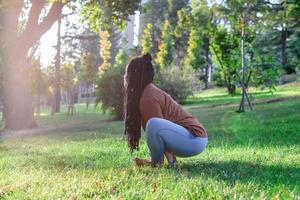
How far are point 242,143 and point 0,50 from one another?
49.5 feet

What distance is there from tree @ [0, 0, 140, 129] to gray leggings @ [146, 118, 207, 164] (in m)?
13.0

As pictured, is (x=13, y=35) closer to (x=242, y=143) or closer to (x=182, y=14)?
(x=182, y=14)

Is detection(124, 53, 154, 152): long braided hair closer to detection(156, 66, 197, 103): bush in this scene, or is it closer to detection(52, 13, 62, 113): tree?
detection(156, 66, 197, 103): bush

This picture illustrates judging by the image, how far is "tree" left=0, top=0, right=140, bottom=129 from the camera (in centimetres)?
1886

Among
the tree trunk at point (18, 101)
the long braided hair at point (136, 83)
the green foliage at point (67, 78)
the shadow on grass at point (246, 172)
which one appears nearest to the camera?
the shadow on grass at point (246, 172)

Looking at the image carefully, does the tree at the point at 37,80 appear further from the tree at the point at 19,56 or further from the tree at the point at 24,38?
the tree at the point at 24,38

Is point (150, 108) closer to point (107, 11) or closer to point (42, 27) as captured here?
point (107, 11)

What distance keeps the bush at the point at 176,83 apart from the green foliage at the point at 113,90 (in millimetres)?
10448

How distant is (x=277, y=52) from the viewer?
49.0 meters

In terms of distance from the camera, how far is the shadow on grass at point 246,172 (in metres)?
4.78

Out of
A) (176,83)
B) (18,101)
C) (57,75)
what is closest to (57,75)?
(57,75)

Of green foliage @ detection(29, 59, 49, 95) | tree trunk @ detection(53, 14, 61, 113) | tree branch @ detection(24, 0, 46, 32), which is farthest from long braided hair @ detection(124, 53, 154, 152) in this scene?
tree trunk @ detection(53, 14, 61, 113)

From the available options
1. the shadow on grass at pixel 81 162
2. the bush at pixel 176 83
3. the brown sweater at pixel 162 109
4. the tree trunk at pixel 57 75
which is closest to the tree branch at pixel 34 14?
the shadow on grass at pixel 81 162

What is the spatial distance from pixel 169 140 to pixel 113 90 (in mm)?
18518
